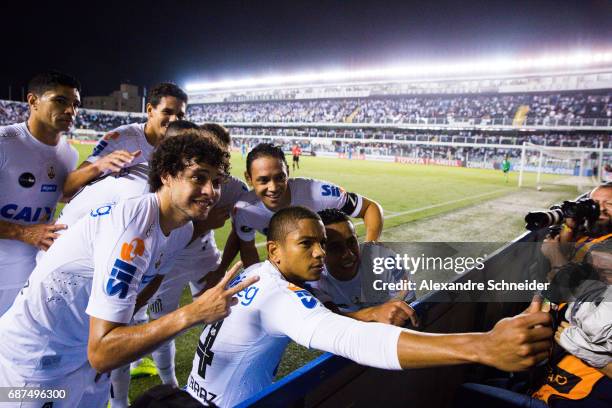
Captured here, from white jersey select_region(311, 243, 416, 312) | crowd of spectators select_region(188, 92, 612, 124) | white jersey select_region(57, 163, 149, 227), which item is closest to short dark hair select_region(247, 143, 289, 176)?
white jersey select_region(57, 163, 149, 227)

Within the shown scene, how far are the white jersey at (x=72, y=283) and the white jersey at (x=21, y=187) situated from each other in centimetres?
122

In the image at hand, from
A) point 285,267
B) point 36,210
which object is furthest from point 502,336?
point 36,210

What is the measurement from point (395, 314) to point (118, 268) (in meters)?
1.28

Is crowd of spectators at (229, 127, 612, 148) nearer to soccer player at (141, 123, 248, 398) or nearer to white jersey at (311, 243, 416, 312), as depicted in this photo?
white jersey at (311, 243, 416, 312)

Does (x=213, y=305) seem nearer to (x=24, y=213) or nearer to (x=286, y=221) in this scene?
(x=286, y=221)

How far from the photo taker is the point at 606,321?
6.31 feet

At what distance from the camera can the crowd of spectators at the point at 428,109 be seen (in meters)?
43.4

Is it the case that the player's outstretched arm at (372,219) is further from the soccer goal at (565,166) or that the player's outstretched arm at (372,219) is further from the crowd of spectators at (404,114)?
the crowd of spectators at (404,114)

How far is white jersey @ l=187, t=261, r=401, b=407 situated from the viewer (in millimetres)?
1440

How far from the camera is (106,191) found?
2918 millimetres

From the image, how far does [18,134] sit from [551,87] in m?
54.7

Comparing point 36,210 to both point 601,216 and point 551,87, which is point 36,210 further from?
point 551,87

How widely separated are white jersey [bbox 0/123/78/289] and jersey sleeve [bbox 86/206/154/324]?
170cm

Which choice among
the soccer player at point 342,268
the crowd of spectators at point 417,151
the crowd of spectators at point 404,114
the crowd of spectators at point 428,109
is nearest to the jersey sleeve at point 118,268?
the soccer player at point 342,268
